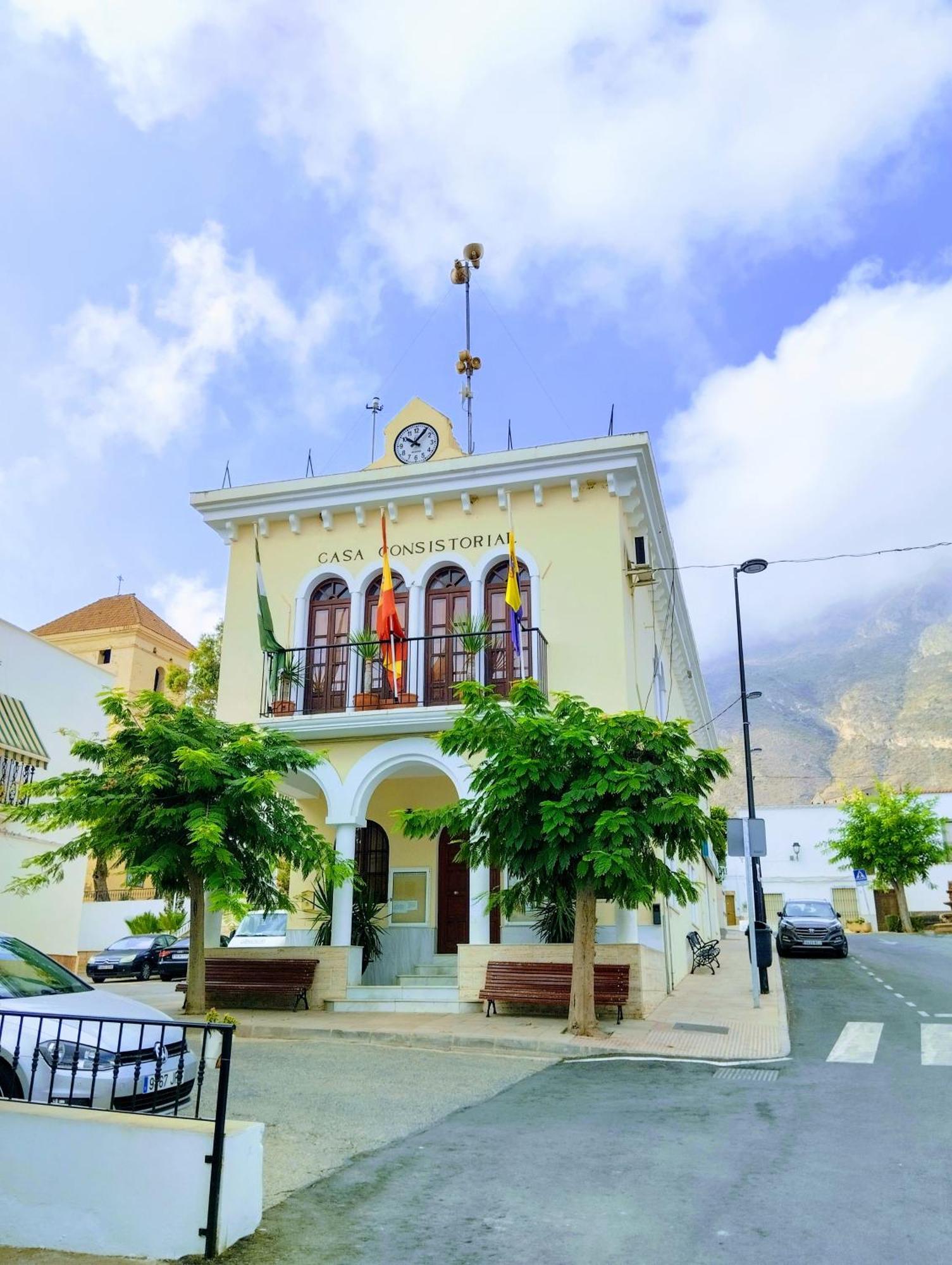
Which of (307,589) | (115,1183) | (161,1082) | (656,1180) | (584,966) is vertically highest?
(307,589)

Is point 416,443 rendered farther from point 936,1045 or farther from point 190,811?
point 936,1045

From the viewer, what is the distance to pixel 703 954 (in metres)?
23.2

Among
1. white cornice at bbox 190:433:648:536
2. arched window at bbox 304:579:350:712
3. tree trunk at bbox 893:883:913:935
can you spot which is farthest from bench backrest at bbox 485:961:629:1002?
tree trunk at bbox 893:883:913:935

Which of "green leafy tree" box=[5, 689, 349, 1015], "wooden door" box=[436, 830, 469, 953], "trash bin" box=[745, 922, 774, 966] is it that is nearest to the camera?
"green leafy tree" box=[5, 689, 349, 1015]

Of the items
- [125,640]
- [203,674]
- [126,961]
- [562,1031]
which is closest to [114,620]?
[125,640]

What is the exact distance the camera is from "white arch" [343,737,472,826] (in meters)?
17.2

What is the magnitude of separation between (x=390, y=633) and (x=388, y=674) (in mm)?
906

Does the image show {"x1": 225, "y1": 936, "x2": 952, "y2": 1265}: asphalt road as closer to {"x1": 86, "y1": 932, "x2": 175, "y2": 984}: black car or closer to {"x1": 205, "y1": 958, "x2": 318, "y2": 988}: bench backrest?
{"x1": 205, "y1": 958, "x2": 318, "y2": 988}: bench backrest

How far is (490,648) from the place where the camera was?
58.3 feet

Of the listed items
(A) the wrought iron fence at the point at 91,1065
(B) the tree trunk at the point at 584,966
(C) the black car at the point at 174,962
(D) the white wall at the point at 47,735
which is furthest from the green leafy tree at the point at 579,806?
(C) the black car at the point at 174,962

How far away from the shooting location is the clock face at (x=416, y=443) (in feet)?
65.9

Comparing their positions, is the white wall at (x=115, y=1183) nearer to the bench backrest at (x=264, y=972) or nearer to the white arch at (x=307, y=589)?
the bench backrest at (x=264, y=972)

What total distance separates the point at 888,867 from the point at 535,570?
3667 centimetres

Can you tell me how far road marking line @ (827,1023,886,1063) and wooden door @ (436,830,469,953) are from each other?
6.85 m
